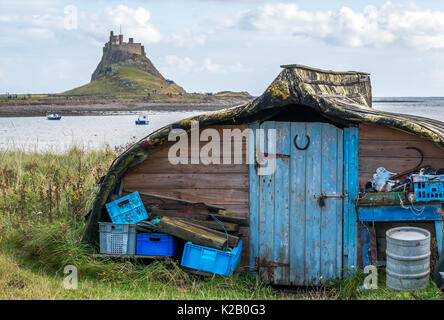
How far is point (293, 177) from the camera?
7355 mm

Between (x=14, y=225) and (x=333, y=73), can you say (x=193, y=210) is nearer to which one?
(x=14, y=225)

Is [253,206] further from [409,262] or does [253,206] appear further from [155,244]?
[409,262]

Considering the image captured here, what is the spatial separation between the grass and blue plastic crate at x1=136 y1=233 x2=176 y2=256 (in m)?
105

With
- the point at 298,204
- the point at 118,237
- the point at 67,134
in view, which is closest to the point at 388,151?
the point at 298,204

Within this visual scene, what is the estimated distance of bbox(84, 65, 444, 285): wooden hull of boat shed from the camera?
7082 mm

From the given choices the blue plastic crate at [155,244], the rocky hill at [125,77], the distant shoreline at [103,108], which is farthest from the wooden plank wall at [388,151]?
the rocky hill at [125,77]

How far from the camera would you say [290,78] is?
272 inches

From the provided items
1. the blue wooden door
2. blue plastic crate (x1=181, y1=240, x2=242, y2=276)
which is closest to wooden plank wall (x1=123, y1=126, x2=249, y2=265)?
the blue wooden door

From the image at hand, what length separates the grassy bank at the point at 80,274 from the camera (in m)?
6.23

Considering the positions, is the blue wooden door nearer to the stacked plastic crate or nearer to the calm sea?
the stacked plastic crate

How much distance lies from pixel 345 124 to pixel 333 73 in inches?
123

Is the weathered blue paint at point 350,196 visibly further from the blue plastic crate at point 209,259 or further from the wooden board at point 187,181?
the blue plastic crate at point 209,259
